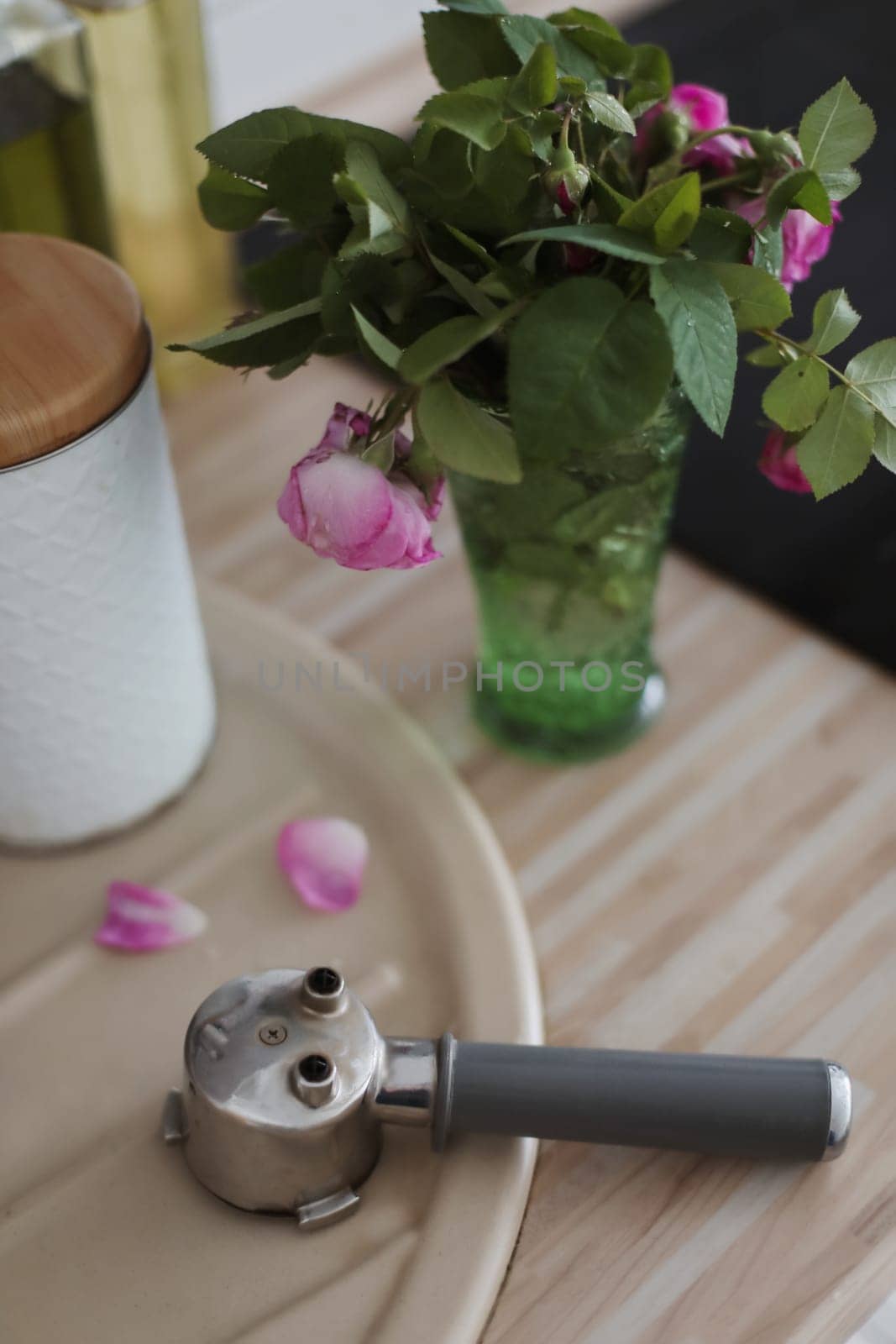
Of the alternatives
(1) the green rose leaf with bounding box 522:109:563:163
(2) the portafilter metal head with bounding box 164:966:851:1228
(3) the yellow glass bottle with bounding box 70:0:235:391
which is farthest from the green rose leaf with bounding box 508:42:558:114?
(3) the yellow glass bottle with bounding box 70:0:235:391

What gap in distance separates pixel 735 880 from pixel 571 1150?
0.44ft

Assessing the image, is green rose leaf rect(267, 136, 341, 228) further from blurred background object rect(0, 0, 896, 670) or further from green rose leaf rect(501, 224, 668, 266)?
blurred background object rect(0, 0, 896, 670)

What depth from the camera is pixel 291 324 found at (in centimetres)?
43

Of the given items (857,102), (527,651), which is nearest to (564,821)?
(527,651)

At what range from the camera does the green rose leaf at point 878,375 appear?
15.6 inches

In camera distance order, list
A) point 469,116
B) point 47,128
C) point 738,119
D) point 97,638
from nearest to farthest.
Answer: point 469,116, point 97,638, point 47,128, point 738,119

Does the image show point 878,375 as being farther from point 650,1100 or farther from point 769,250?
point 650,1100

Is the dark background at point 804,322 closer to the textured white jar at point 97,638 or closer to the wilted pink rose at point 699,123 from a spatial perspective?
the wilted pink rose at point 699,123

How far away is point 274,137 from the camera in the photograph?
40cm

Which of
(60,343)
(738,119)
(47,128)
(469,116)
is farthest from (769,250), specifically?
(738,119)

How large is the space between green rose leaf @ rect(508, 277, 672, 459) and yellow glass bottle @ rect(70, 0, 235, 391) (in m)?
0.38

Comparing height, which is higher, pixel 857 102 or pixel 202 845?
pixel 857 102

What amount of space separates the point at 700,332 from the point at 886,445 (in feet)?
0.26

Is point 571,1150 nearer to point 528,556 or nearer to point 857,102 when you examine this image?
point 528,556
